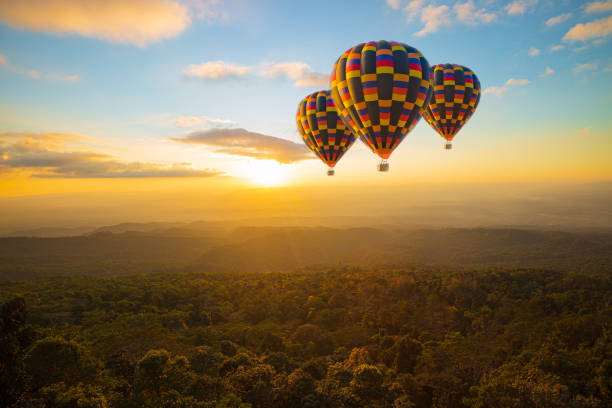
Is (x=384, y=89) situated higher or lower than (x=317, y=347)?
higher

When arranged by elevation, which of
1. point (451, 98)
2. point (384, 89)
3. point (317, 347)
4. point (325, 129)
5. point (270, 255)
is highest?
point (451, 98)

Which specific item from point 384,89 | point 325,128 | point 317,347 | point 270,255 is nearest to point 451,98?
point 384,89

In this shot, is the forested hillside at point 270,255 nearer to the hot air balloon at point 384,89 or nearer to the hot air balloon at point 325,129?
the hot air balloon at point 325,129

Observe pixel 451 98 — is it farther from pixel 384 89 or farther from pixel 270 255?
pixel 270 255

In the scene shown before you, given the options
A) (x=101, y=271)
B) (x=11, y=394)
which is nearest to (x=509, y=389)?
(x=11, y=394)

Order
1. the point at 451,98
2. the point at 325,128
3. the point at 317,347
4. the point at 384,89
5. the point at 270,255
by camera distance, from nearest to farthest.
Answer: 1. the point at 384,89
2. the point at 451,98
3. the point at 325,128
4. the point at 317,347
5. the point at 270,255

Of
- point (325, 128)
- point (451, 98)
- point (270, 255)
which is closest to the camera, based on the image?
point (451, 98)

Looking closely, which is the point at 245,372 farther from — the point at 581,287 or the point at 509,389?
the point at 581,287
